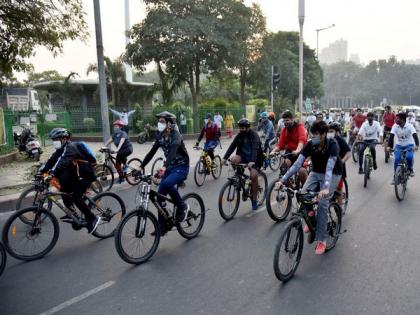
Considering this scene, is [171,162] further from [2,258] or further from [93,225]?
[2,258]

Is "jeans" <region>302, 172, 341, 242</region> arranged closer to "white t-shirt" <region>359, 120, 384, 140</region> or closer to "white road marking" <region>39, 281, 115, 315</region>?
"white road marking" <region>39, 281, 115, 315</region>

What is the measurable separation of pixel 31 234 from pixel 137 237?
143 centimetres

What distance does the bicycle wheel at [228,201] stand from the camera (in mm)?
7074

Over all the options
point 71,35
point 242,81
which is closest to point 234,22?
point 242,81

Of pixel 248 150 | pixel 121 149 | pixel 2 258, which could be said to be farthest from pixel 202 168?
pixel 2 258

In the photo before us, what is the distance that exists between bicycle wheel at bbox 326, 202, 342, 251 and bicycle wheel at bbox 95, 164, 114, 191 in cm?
594

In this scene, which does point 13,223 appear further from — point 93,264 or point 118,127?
point 118,127

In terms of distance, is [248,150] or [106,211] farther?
[248,150]

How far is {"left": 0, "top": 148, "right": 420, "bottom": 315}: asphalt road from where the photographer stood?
4.12m

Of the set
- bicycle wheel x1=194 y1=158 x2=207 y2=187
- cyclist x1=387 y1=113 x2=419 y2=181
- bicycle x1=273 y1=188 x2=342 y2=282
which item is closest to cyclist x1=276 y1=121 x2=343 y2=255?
bicycle x1=273 y1=188 x2=342 y2=282

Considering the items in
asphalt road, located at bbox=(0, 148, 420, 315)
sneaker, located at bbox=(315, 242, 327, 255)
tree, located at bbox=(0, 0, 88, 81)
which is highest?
tree, located at bbox=(0, 0, 88, 81)

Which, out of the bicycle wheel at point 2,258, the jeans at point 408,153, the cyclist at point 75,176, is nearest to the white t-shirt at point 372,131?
the jeans at point 408,153

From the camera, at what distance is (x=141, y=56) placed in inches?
923

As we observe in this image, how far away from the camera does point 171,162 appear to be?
580 centimetres
